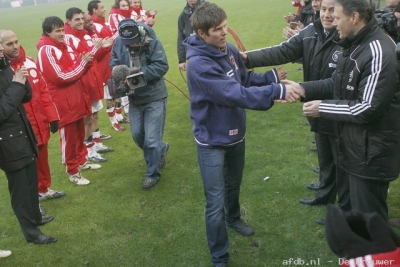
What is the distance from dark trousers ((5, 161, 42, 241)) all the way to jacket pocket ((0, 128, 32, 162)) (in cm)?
18

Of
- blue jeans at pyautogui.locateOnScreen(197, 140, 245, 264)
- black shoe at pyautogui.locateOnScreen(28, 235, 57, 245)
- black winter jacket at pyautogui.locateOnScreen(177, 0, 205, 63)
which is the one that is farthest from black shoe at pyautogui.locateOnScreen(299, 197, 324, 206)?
black winter jacket at pyautogui.locateOnScreen(177, 0, 205, 63)

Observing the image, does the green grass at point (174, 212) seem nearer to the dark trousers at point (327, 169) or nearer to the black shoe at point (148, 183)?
the black shoe at point (148, 183)

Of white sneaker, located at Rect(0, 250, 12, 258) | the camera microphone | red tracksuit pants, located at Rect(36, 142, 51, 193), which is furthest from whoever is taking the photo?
red tracksuit pants, located at Rect(36, 142, 51, 193)

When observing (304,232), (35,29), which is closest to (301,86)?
(304,232)

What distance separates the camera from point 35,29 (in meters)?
27.2

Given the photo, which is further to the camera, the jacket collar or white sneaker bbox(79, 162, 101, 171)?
white sneaker bbox(79, 162, 101, 171)

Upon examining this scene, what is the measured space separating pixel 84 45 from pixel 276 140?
11.5 ft

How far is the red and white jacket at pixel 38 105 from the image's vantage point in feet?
16.9

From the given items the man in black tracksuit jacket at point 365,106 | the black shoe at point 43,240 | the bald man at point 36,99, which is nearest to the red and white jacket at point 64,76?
the bald man at point 36,99

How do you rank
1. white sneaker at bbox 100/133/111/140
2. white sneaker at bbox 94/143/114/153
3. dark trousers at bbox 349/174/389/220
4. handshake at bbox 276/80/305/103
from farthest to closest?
1. white sneaker at bbox 100/133/111/140
2. white sneaker at bbox 94/143/114/153
3. handshake at bbox 276/80/305/103
4. dark trousers at bbox 349/174/389/220

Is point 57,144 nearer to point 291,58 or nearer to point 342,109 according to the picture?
point 291,58

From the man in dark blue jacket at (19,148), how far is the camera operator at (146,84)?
1286 millimetres

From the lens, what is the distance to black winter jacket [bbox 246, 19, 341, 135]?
429cm

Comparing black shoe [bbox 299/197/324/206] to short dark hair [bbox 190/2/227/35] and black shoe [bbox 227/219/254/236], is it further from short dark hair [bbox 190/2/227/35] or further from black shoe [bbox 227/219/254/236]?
short dark hair [bbox 190/2/227/35]
